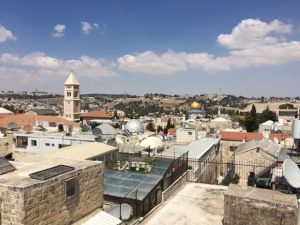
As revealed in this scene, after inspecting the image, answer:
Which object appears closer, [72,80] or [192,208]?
[192,208]

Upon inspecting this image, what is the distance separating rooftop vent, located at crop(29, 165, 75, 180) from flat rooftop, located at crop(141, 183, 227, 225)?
11.7 feet

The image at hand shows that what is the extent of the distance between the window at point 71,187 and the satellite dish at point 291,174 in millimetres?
6938

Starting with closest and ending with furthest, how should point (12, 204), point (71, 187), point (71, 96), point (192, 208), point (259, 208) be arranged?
1. point (12, 204)
2. point (71, 187)
3. point (259, 208)
4. point (192, 208)
5. point (71, 96)

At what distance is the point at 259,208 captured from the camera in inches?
369

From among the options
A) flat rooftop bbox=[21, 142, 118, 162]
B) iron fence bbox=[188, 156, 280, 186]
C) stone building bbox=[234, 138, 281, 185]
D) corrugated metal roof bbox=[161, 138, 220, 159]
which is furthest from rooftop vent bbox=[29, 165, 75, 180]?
stone building bbox=[234, 138, 281, 185]

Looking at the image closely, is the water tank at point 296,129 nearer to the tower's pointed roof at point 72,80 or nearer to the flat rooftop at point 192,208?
the flat rooftop at point 192,208

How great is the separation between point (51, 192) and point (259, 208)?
6248 millimetres

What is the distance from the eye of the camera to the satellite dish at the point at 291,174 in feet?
33.9

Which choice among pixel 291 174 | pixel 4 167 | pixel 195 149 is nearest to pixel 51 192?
pixel 4 167

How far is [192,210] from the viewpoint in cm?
1188

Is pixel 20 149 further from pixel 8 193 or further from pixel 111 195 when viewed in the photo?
pixel 8 193

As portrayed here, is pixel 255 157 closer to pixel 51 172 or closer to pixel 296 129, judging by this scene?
pixel 296 129

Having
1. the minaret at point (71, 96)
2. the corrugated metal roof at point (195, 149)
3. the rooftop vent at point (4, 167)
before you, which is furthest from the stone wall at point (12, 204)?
the minaret at point (71, 96)

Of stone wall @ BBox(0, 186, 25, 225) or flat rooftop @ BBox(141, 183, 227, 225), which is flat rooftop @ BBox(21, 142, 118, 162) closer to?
flat rooftop @ BBox(141, 183, 227, 225)
